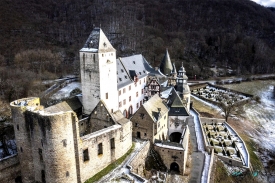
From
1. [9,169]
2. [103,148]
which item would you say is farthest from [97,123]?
[9,169]

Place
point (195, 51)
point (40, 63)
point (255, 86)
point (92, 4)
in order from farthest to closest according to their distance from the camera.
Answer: point (92, 4)
point (195, 51)
point (255, 86)
point (40, 63)

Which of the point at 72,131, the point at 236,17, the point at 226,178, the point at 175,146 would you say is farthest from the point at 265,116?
the point at 236,17

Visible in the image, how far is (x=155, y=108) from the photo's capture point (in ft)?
113

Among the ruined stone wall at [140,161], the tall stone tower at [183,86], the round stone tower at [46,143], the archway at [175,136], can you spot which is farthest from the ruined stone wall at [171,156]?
the tall stone tower at [183,86]

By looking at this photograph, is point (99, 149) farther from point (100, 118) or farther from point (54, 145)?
point (54, 145)

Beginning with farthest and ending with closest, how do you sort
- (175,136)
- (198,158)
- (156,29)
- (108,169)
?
1. (156,29)
2. (175,136)
3. (198,158)
4. (108,169)

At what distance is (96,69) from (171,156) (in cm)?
1484

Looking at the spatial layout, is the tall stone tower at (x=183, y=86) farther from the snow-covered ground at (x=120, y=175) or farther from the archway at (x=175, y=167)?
the snow-covered ground at (x=120, y=175)

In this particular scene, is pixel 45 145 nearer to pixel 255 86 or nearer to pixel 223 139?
pixel 223 139

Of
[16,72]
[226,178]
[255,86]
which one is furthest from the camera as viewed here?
[255,86]

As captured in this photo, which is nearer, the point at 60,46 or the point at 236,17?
the point at 60,46

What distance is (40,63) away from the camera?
7319cm

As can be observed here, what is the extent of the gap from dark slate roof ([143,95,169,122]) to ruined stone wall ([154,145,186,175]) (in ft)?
13.2

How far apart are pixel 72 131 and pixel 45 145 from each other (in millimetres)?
2723
